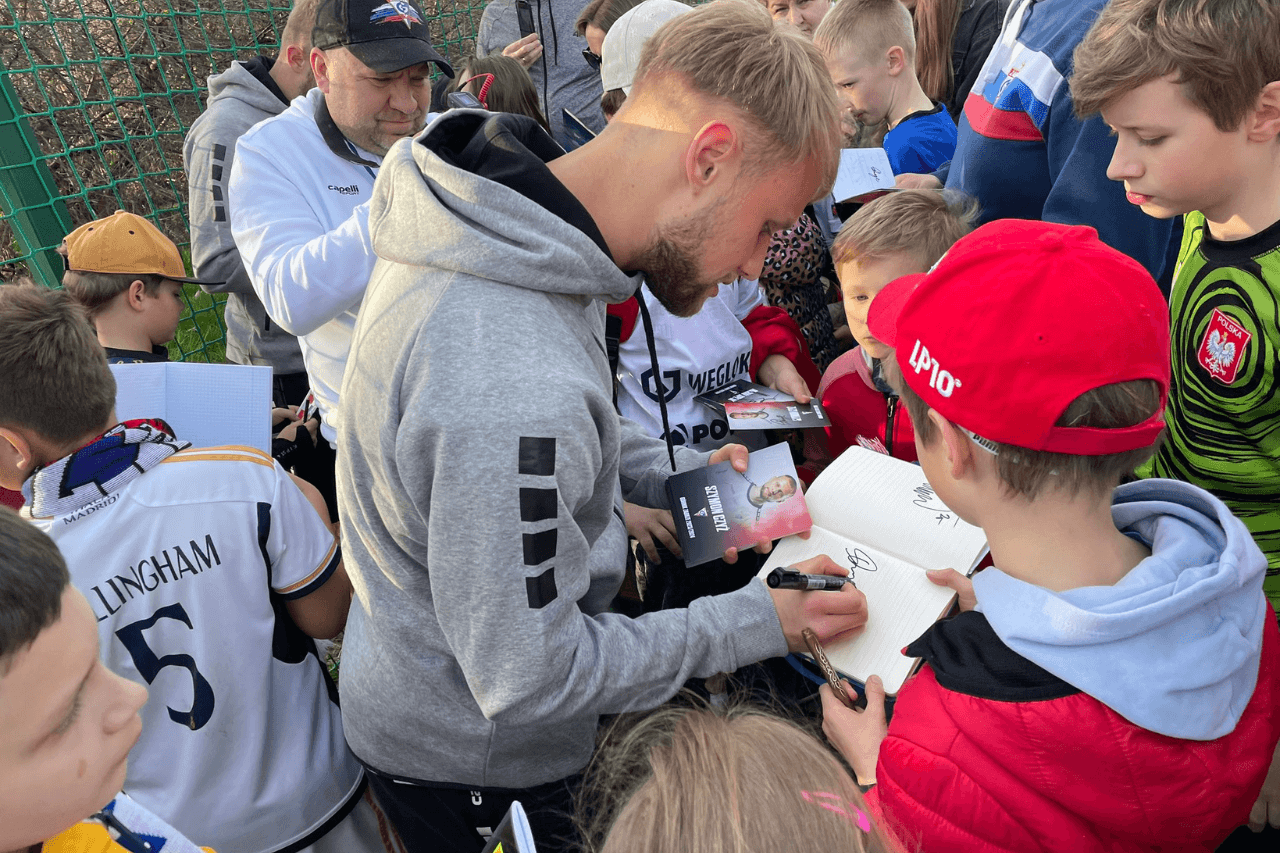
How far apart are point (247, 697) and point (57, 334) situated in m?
0.90

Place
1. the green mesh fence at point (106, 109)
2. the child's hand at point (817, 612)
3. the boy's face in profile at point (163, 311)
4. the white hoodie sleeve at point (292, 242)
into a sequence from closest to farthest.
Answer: the child's hand at point (817, 612)
the white hoodie sleeve at point (292, 242)
the boy's face in profile at point (163, 311)
the green mesh fence at point (106, 109)

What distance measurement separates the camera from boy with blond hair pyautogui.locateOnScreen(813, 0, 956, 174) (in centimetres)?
365

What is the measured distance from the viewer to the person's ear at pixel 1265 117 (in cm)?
163

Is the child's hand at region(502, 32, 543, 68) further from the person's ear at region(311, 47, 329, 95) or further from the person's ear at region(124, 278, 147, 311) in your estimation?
the person's ear at region(124, 278, 147, 311)

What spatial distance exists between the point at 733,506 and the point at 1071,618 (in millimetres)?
822

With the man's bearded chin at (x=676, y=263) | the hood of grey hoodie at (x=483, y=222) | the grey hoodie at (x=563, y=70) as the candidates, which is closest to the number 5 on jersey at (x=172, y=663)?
the hood of grey hoodie at (x=483, y=222)

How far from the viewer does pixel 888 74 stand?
3.74m

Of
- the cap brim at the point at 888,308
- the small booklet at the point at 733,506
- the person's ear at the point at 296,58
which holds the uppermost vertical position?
the person's ear at the point at 296,58

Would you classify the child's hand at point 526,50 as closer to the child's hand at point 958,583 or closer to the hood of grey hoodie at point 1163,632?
the child's hand at point 958,583

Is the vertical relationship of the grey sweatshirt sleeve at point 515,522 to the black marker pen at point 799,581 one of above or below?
above

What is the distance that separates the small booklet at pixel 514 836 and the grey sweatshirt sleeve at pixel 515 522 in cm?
36

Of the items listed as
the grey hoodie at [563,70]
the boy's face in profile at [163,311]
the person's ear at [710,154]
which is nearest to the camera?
the person's ear at [710,154]

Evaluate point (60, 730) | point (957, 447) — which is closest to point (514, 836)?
point (60, 730)

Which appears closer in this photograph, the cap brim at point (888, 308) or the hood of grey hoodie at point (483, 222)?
the hood of grey hoodie at point (483, 222)
